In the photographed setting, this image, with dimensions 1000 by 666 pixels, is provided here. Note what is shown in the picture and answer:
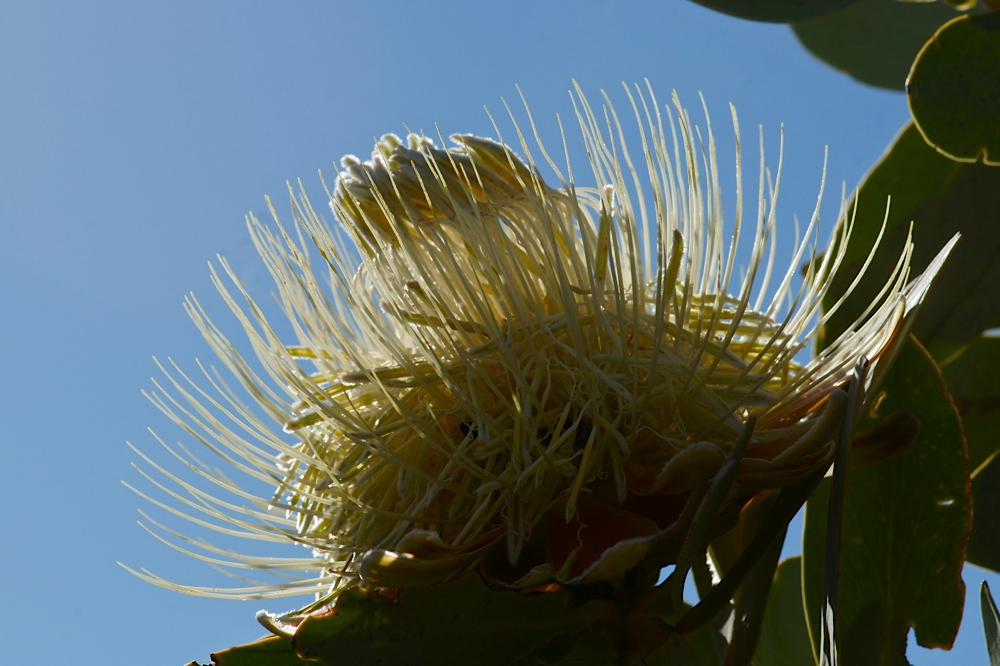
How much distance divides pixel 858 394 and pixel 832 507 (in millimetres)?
129

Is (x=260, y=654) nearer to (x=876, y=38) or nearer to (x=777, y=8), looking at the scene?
(x=777, y=8)

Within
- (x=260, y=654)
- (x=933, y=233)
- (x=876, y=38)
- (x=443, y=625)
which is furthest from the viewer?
(x=876, y=38)

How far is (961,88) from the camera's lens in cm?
121

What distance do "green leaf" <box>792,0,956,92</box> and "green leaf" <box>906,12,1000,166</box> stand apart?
440 mm

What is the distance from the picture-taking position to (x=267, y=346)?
47.6 inches

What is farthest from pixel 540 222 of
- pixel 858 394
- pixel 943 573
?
pixel 943 573

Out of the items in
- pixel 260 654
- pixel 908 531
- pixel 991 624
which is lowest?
pixel 991 624

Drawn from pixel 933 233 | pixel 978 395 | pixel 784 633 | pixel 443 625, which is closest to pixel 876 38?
pixel 933 233

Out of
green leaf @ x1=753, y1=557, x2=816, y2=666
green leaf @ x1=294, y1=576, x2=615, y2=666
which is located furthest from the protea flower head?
green leaf @ x1=753, y1=557, x2=816, y2=666

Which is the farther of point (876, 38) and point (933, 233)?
point (876, 38)

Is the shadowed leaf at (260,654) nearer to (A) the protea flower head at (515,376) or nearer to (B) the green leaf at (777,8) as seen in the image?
(A) the protea flower head at (515,376)

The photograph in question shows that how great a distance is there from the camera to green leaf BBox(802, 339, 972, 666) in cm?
117

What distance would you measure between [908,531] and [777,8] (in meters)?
0.71

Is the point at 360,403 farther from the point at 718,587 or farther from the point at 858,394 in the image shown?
the point at 858,394
